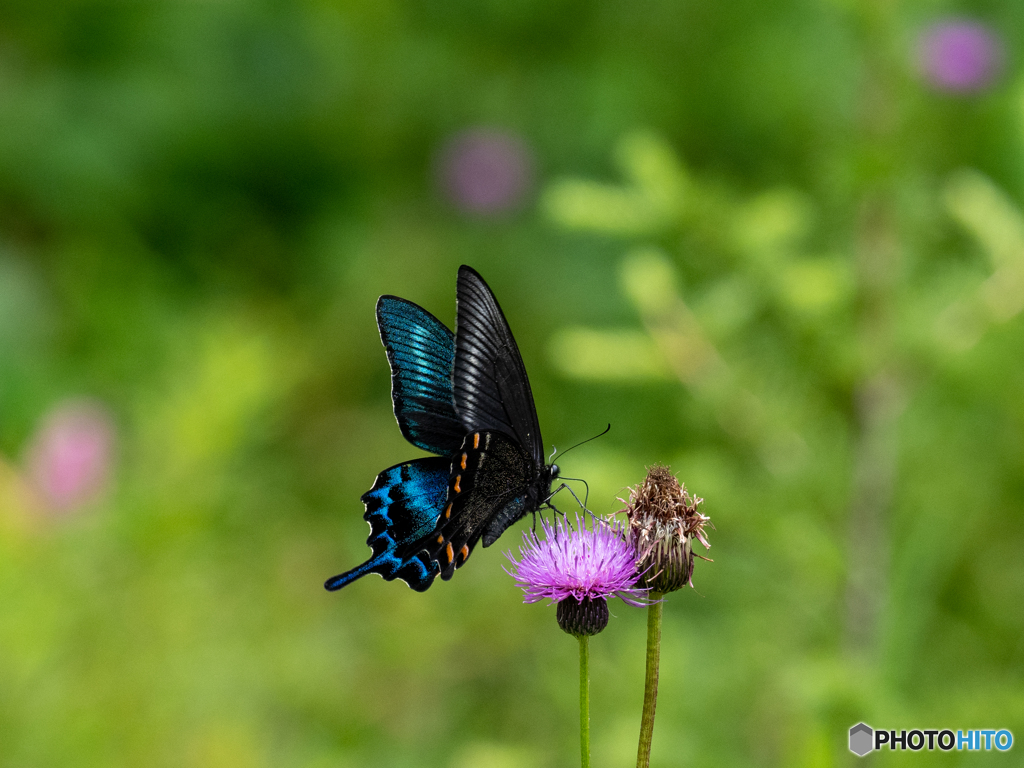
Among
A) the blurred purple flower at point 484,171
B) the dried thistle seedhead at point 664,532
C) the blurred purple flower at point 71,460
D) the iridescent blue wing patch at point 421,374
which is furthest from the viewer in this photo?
the blurred purple flower at point 484,171

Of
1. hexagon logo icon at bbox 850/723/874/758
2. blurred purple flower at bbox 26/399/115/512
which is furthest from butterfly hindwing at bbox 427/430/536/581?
blurred purple flower at bbox 26/399/115/512

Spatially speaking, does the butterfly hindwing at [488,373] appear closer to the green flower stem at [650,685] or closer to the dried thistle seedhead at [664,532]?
the dried thistle seedhead at [664,532]

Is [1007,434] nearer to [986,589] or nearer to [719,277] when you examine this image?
[986,589]

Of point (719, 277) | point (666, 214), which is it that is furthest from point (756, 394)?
point (666, 214)

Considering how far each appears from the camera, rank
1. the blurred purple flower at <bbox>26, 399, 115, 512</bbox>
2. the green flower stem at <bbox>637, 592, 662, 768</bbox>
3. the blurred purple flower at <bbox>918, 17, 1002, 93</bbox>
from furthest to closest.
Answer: the blurred purple flower at <bbox>918, 17, 1002, 93</bbox>, the blurred purple flower at <bbox>26, 399, 115, 512</bbox>, the green flower stem at <bbox>637, 592, 662, 768</bbox>

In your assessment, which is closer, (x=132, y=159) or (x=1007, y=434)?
(x=1007, y=434)

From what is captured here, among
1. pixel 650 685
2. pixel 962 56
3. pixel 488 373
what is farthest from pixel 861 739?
pixel 962 56

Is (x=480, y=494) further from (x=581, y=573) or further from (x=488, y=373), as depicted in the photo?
(x=581, y=573)

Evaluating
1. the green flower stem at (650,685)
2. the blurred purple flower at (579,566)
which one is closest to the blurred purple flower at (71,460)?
the blurred purple flower at (579,566)

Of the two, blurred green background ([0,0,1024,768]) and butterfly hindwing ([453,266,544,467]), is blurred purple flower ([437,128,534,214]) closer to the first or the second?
blurred green background ([0,0,1024,768])
